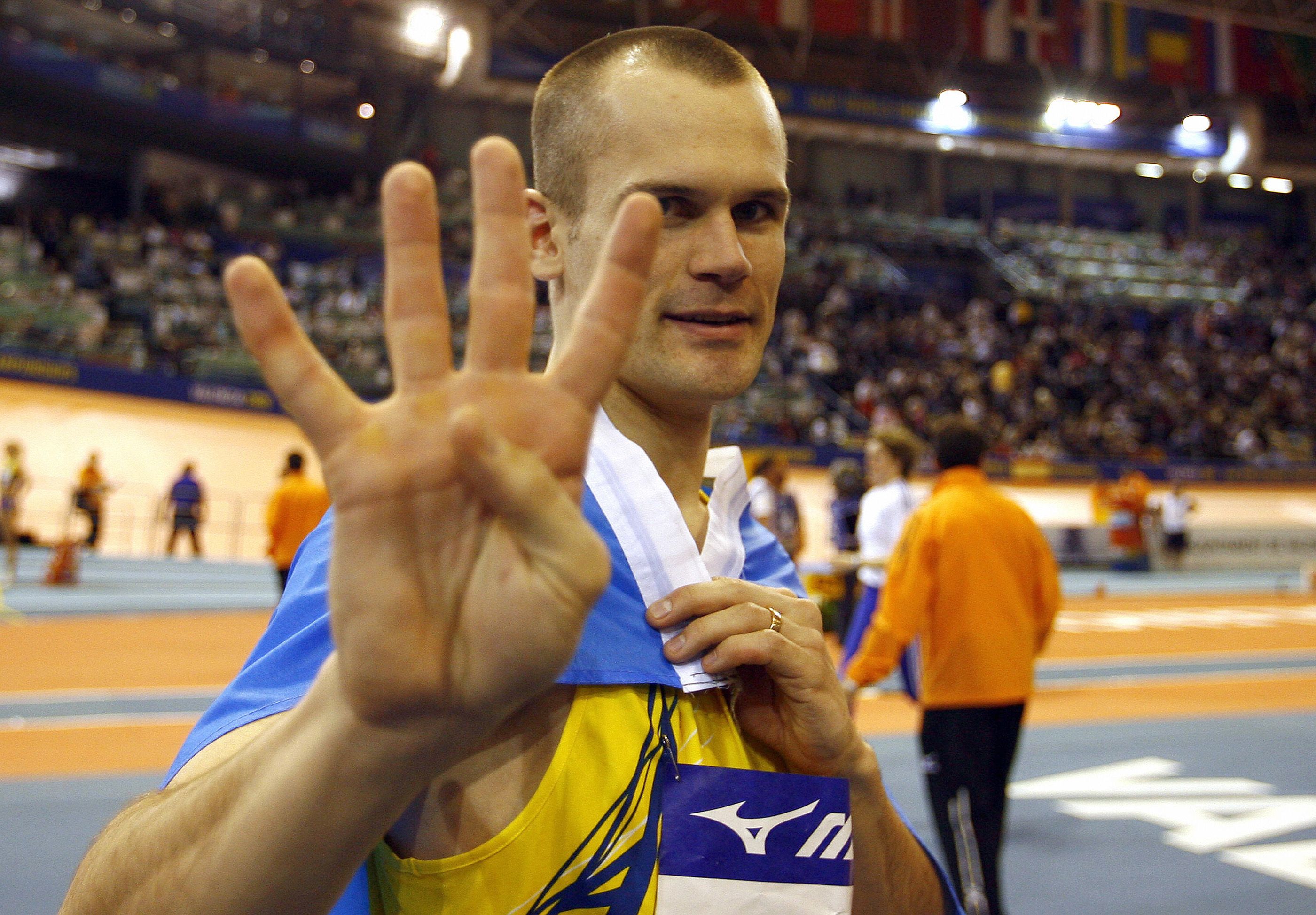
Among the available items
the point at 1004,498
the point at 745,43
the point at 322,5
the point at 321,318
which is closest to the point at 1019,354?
the point at 745,43

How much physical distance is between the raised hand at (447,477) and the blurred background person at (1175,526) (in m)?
21.9

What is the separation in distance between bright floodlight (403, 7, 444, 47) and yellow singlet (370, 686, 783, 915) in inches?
1224

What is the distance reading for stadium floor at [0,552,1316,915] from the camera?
15.9ft

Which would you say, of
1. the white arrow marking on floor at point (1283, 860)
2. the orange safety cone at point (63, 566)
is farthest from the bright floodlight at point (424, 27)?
the white arrow marking on floor at point (1283, 860)

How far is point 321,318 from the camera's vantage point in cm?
2411

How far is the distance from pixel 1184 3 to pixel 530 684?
37474 millimetres

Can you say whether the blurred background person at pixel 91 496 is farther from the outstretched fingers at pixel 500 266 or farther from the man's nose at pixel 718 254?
the outstretched fingers at pixel 500 266

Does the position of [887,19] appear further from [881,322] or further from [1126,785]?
A: [1126,785]

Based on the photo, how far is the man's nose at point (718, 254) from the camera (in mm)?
1428

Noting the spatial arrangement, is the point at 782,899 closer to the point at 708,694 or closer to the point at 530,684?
the point at 708,694

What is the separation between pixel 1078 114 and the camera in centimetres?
3703

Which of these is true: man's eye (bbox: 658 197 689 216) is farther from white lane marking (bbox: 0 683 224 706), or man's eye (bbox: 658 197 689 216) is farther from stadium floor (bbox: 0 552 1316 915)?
white lane marking (bbox: 0 683 224 706)

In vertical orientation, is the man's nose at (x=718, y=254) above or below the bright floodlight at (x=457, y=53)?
below

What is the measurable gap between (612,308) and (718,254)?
491 millimetres
